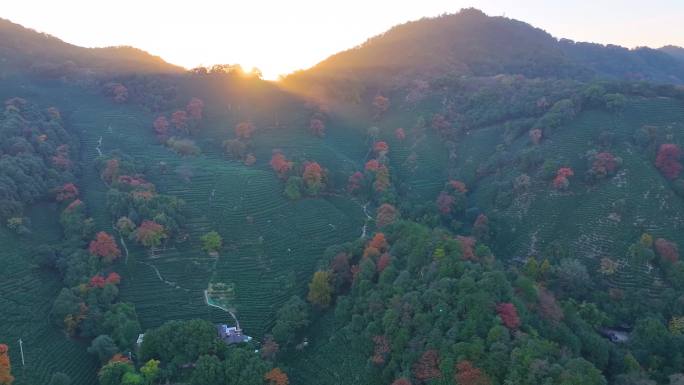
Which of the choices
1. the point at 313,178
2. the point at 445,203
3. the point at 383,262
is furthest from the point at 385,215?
the point at 383,262

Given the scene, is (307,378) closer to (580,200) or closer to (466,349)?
(466,349)

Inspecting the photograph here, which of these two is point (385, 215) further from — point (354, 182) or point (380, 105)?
point (380, 105)

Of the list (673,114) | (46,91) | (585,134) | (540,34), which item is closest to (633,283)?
(585,134)

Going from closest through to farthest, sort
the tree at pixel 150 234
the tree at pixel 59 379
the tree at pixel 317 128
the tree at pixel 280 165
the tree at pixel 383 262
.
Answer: the tree at pixel 59 379 < the tree at pixel 383 262 < the tree at pixel 150 234 < the tree at pixel 280 165 < the tree at pixel 317 128

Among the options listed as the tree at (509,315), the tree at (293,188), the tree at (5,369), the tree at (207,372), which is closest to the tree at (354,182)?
the tree at (293,188)

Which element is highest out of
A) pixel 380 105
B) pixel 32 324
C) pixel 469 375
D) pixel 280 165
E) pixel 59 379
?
pixel 380 105

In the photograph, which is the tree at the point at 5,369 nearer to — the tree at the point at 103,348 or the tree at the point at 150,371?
the tree at the point at 103,348
